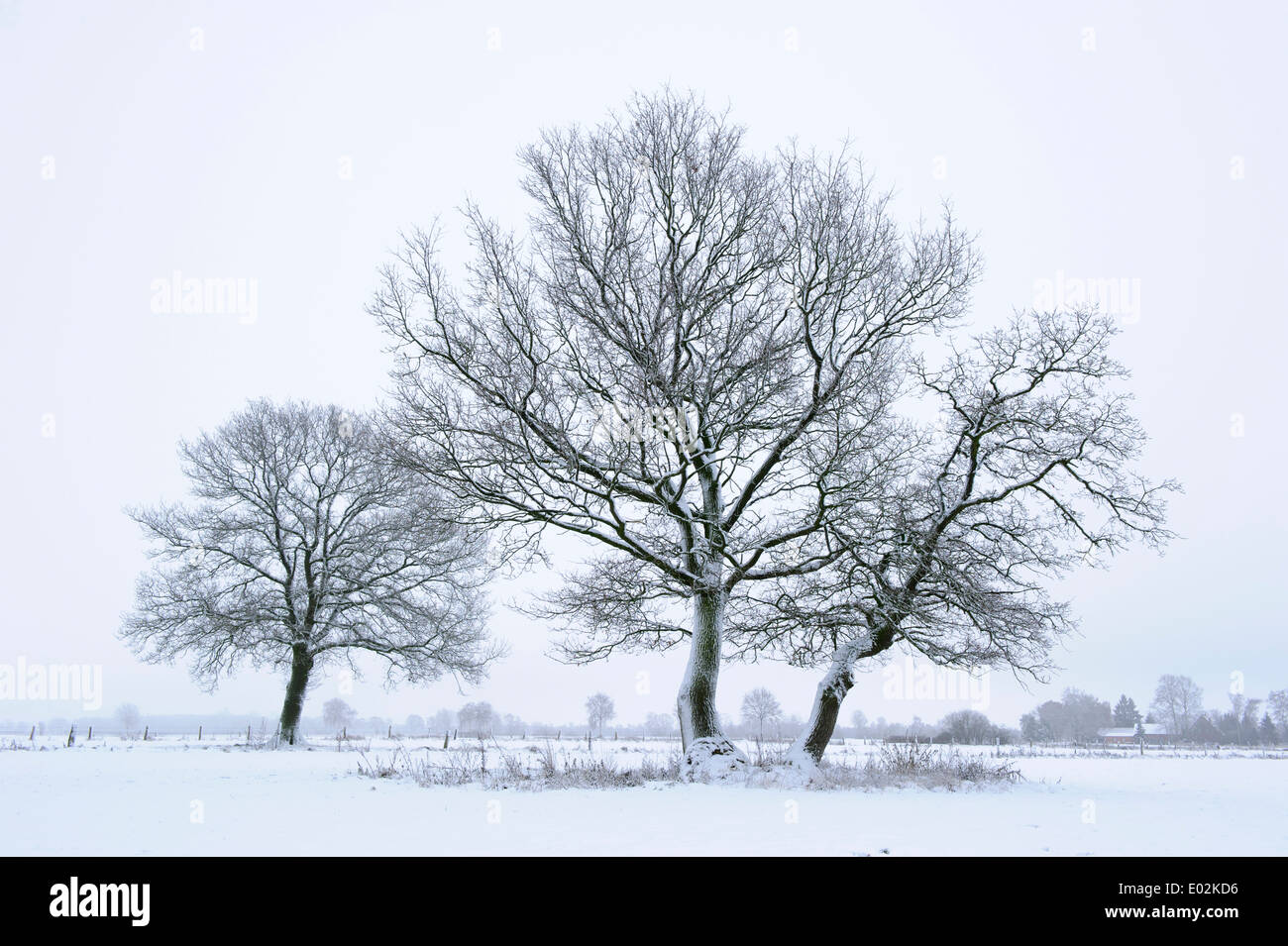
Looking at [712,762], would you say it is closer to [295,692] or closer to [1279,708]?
[295,692]

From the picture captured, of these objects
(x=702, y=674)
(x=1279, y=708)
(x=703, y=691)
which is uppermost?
(x=702, y=674)

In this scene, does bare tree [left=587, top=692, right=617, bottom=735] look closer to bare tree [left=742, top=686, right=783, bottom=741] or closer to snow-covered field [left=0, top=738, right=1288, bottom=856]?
bare tree [left=742, top=686, right=783, bottom=741]

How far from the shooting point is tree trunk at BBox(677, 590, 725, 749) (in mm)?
14930

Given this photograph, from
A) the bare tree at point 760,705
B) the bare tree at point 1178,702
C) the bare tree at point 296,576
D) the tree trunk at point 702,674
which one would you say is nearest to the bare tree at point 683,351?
the tree trunk at point 702,674

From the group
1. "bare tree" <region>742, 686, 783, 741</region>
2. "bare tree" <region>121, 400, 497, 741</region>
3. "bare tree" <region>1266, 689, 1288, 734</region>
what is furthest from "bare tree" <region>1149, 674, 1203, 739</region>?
"bare tree" <region>121, 400, 497, 741</region>

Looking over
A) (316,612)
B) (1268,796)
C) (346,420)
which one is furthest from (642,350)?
(316,612)

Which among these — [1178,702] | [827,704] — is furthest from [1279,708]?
[827,704]

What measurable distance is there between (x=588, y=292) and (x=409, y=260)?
3.38 metres

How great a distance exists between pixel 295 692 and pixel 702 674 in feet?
64.6

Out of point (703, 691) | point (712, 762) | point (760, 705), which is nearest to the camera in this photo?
point (712, 762)

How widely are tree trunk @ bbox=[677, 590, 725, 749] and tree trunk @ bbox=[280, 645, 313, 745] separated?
18.4m

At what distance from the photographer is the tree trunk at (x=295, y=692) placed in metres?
28.2

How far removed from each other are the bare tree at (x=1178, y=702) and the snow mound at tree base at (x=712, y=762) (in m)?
107

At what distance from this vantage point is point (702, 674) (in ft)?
50.1
